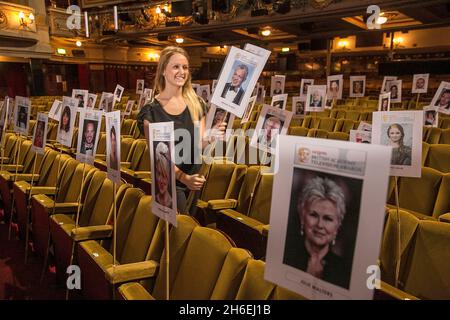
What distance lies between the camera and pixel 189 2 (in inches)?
466

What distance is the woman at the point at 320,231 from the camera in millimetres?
848

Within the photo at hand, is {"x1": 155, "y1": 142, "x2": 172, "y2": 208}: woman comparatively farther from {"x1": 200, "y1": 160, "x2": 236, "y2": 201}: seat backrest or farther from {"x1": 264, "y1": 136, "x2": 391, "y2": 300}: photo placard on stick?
{"x1": 200, "y1": 160, "x2": 236, "y2": 201}: seat backrest

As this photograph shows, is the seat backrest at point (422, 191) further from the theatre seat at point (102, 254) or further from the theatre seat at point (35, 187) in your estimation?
the theatre seat at point (35, 187)

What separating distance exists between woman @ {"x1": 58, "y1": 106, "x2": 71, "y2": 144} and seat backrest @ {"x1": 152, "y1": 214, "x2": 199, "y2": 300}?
1626 millimetres

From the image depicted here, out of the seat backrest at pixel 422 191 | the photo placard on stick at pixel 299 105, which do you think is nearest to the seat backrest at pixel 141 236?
the seat backrest at pixel 422 191

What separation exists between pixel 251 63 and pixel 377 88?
13.8 m

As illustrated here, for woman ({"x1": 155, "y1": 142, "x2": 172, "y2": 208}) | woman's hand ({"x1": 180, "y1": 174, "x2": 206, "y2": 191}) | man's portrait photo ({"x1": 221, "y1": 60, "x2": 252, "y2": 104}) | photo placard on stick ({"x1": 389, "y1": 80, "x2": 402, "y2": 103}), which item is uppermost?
photo placard on stick ({"x1": 389, "y1": 80, "x2": 402, "y2": 103})

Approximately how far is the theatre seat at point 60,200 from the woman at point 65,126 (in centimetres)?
29

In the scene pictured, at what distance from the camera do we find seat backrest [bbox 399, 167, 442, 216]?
2.56m

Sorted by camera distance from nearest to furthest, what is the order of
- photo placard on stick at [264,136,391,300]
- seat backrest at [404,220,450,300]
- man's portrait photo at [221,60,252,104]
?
1. photo placard on stick at [264,136,391,300]
2. seat backrest at [404,220,450,300]
3. man's portrait photo at [221,60,252,104]

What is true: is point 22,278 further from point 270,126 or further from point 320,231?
point 320,231

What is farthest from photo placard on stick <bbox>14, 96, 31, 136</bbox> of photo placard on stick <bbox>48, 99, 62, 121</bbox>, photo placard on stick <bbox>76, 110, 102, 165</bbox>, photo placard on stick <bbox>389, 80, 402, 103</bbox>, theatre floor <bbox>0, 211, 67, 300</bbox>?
photo placard on stick <bbox>389, 80, 402, 103</bbox>

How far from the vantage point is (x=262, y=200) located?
8.82ft

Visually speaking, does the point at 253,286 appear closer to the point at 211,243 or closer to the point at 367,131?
the point at 211,243
